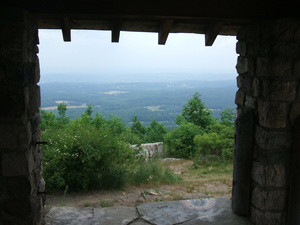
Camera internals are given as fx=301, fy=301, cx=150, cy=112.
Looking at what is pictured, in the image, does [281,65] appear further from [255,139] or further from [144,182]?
[144,182]

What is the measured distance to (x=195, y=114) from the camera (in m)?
13.3

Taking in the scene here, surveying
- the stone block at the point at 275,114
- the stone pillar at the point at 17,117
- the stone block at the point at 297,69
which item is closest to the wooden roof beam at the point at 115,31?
the stone pillar at the point at 17,117

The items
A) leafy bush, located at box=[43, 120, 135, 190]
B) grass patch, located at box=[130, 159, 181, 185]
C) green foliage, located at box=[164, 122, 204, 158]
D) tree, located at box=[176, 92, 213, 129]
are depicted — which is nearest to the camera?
leafy bush, located at box=[43, 120, 135, 190]

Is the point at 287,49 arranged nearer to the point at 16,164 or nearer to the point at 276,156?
the point at 276,156

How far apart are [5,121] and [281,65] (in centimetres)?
281

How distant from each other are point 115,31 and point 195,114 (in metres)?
10.1

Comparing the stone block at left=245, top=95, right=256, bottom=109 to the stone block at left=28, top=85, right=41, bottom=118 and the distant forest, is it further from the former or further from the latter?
the distant forest

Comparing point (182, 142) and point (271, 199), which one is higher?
point (271, 199)

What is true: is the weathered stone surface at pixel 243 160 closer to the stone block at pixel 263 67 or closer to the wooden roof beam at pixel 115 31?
the stone block at pixel 263 67

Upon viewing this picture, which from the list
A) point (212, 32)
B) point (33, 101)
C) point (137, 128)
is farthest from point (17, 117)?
point (137, 128)

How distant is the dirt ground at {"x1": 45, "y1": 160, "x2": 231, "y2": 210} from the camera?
15.4 ft

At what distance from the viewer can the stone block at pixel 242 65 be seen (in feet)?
11.9

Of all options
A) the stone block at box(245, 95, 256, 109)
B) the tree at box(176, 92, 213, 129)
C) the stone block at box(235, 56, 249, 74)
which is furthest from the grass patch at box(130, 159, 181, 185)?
the tree at box(176, 92, 213, 129)

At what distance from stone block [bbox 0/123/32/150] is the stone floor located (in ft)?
4.39
